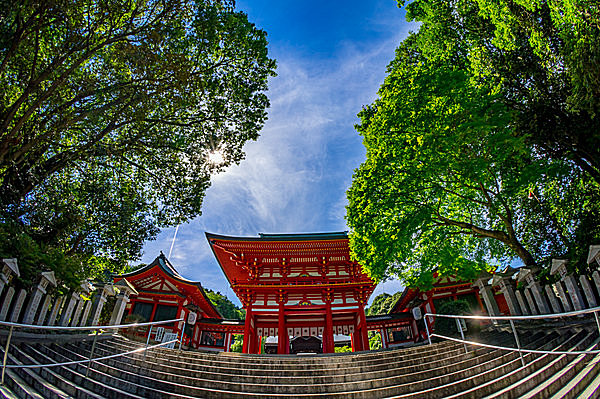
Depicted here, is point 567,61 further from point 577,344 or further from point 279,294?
point 279,294

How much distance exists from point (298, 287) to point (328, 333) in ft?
8.89

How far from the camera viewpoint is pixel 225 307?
50.9 meters

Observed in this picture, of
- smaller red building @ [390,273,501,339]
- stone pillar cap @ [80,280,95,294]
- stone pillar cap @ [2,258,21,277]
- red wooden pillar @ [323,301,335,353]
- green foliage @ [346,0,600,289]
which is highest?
green foliage @ [346,0,600,289]

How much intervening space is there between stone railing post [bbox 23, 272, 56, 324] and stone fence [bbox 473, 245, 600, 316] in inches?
432

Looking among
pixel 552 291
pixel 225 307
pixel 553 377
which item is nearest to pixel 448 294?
pixel 552 291

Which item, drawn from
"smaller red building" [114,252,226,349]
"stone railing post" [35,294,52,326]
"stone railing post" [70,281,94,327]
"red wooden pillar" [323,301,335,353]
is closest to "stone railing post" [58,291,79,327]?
"stone railing post" [70,281,94,327]

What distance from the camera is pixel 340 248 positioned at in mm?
14594

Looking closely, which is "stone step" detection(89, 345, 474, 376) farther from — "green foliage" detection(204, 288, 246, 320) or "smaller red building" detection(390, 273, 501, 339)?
"green foliage" detection(204, 288, 246, 320)

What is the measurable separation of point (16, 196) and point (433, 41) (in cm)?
1472

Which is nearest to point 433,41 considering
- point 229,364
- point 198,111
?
point 198,111

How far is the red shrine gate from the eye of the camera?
14.4 metres

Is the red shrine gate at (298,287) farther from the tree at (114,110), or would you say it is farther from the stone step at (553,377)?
the stone step at (553,377)

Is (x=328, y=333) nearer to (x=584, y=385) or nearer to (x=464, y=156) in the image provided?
(x=464, y=156)

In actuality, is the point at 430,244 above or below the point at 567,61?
below
